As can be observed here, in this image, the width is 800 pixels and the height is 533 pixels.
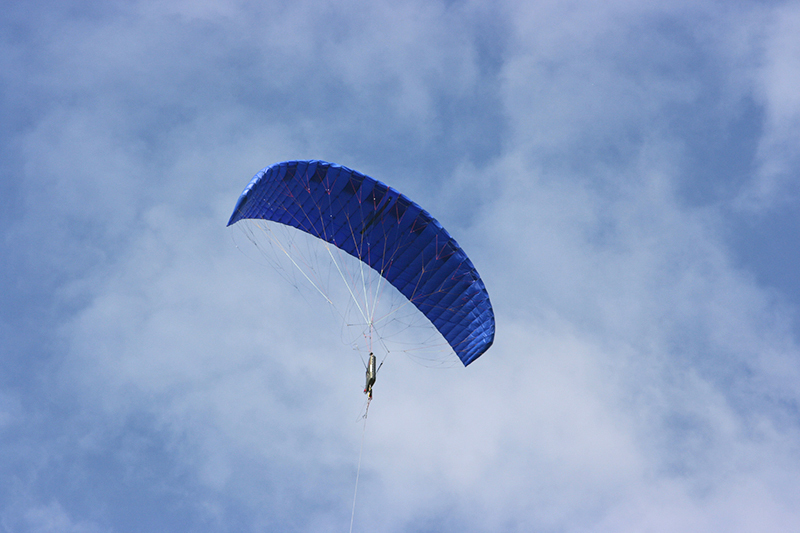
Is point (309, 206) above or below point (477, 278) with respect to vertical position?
above

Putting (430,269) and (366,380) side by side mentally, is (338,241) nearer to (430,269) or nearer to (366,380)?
(430,269)

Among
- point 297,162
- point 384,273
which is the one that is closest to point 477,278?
point 384,273

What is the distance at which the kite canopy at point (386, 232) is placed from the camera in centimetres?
2355

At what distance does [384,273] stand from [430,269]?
1811 mm

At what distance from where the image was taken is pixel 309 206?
24.8 meters

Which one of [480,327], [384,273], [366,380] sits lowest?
[366,380]

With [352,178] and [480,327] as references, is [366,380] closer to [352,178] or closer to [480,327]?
[480,327]

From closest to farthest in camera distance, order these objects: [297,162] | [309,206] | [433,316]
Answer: [297,162], [309,206], [433,316]

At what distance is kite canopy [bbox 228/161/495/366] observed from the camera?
23.5 metres

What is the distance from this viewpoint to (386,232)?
24844mm

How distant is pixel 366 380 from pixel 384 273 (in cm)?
441

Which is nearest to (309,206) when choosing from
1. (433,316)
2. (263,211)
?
(263,211)

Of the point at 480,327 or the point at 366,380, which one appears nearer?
the point at 366,380

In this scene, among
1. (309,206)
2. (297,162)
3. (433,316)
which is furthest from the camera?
(433,316)
